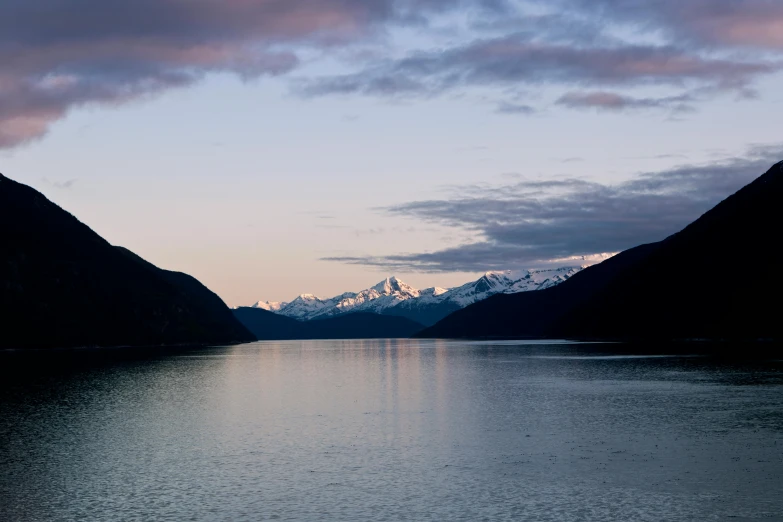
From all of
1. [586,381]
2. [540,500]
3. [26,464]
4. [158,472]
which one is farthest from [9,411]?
[586,381]

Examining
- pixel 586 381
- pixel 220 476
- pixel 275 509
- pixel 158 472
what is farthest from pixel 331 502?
pixel 586 381

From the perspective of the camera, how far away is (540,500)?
49125 mm

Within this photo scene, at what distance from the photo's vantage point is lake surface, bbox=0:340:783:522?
48031mm

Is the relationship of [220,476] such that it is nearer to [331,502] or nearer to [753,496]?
[331,502]

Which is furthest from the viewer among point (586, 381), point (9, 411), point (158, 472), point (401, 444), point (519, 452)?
point (586, 381)

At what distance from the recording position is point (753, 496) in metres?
48.7

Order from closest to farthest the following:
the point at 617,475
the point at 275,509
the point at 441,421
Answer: the point at 275,509, the point at 617,475, the point at 441,421

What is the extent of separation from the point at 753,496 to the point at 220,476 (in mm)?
35738

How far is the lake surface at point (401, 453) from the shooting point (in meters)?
48.0

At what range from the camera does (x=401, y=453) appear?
221ft

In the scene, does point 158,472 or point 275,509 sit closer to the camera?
point 275,509

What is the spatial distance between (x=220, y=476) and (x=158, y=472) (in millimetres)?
5370

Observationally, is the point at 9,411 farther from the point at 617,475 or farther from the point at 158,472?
the point at 617,475

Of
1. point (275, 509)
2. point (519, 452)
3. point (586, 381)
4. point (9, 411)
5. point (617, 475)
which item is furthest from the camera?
point (586, 381)
